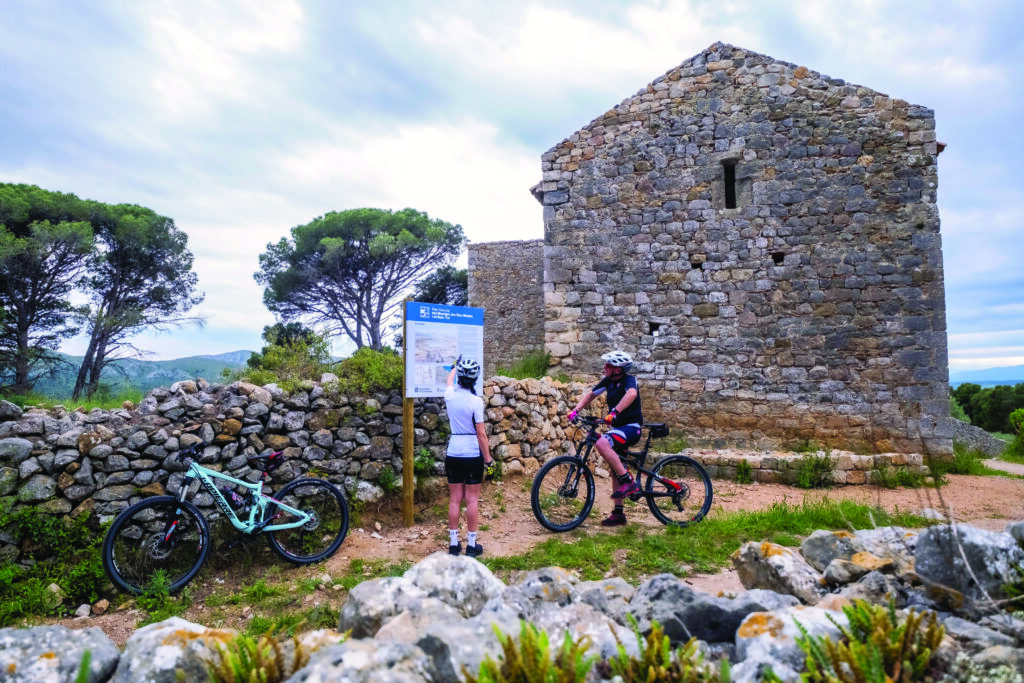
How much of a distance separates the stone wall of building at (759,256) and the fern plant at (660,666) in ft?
23.4

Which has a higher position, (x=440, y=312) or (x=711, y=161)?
(x=711, y=161)

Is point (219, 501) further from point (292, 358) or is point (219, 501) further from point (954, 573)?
point (954, 573)

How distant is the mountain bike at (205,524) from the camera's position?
12.9 ft

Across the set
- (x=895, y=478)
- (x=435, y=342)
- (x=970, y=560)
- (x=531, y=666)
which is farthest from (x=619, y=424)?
(x=895, y=478)

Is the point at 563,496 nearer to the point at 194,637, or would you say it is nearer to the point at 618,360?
the point at 618,360

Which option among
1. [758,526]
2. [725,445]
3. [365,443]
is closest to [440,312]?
[365,443]

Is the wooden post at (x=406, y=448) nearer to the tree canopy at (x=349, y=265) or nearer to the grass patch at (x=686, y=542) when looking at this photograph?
the grass patch at (x=686, y=542)

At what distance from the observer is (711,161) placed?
8.78 meters

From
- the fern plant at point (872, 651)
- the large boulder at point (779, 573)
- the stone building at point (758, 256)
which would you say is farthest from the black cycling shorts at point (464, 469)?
the stone building at point (758, 256)

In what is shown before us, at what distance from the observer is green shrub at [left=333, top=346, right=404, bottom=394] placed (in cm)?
541

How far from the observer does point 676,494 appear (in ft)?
16.8

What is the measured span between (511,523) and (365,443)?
164 centimetres

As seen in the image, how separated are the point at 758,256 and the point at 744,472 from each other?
3381mm

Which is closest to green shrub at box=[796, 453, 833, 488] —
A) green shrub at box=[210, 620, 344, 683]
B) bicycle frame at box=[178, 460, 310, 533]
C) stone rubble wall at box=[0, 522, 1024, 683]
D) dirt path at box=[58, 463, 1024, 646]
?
dirt path at box=[58, 463, 1024, 646]
